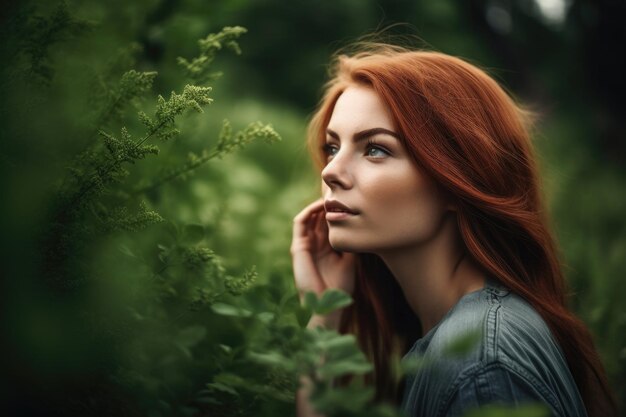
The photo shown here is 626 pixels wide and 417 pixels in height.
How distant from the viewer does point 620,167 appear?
576 centimetres

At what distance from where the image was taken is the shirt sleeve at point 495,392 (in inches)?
43.5

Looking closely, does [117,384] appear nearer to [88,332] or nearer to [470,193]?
[88,332]

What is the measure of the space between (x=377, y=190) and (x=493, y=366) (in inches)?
20.3

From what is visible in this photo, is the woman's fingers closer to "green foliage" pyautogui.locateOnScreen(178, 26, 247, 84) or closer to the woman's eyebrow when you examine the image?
the woman's eyebrow

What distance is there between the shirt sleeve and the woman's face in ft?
1.48

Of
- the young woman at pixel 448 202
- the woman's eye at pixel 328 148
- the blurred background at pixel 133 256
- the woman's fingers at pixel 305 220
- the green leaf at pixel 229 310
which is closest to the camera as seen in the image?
the blurred background at pixel 133 256

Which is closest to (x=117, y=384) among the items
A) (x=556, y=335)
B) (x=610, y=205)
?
(x=556, y=335)

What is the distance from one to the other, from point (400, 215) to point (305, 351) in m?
0.74

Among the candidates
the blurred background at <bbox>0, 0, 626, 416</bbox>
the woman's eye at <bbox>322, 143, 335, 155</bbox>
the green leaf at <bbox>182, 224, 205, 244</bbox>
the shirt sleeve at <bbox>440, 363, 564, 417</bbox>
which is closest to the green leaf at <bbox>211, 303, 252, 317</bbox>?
the blurred background at <bbox>0, 0, 626, 416</bbox>

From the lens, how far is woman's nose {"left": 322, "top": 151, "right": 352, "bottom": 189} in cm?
149

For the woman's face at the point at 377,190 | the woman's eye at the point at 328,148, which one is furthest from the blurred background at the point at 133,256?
the woman's eye at the point at 328,148

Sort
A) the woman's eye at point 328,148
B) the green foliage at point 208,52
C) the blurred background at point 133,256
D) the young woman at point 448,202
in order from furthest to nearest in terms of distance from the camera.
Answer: the woman's eye at point 328,148
the young woman at point 448,202
the green foliage at point 208,52
the blurred background at point 133,256

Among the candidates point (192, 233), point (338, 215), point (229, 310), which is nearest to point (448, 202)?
point (338, 215)

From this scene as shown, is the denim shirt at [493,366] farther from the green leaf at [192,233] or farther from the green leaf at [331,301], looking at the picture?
the green leaf at [192,233]
